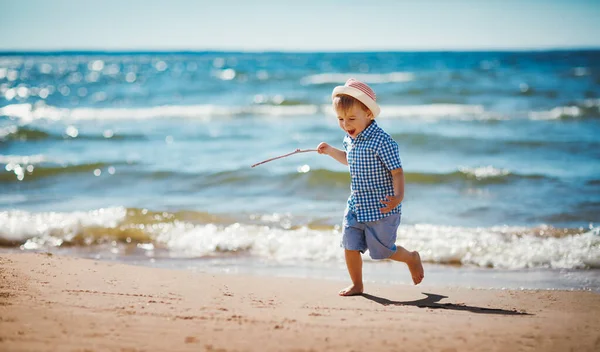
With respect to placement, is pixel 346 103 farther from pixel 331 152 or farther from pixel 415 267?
pixel 415 267

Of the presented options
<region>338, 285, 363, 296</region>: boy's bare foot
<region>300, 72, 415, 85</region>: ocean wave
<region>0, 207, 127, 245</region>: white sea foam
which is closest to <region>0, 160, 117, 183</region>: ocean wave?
<region>0, 207, 127, 245</region>: white sea foam

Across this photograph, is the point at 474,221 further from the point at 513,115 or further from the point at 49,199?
the point at 513,115

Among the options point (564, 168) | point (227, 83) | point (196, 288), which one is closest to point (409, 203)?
point (564, 168)

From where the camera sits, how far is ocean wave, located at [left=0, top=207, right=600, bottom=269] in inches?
207

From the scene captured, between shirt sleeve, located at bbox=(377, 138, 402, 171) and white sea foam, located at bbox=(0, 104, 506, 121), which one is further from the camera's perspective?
white sea foam, located at bbox=(0, 104, 506, 121)

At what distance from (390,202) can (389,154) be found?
0.99 feet

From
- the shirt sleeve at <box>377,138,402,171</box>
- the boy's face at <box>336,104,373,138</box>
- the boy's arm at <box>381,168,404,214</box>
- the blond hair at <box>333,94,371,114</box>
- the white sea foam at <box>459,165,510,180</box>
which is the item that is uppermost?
the white sea foam at <box>459,165,510,180</box>

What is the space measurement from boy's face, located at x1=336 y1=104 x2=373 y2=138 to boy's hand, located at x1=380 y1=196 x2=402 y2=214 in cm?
47

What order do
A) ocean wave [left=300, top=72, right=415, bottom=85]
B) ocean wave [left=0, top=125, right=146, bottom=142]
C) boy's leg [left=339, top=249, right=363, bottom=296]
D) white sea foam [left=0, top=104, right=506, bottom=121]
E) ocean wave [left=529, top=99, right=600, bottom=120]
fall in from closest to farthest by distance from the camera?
1. boy's leg [left=339, top=249, right=363, bottom=296]
2. ocean wave [left=0, top=125, right=146, bottom=142]
3. ocean wave [left=529, top=99, right=600, bottom=120]
4. white sea foam [left=0, top=104, right=506, bottom=121]
5. ocean wave [left=300, top=72, right=415, bottom=85]

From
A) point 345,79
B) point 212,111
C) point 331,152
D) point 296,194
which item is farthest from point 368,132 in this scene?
point 345,79

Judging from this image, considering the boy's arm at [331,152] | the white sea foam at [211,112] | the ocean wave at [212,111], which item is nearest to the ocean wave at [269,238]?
the boy's arm at [331,152]

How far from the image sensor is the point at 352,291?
3994mm

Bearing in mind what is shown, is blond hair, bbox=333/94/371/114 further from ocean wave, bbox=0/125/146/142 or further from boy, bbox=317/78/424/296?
ocean wave, bbox=0/125/146/142

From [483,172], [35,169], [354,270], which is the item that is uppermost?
[35,169]
